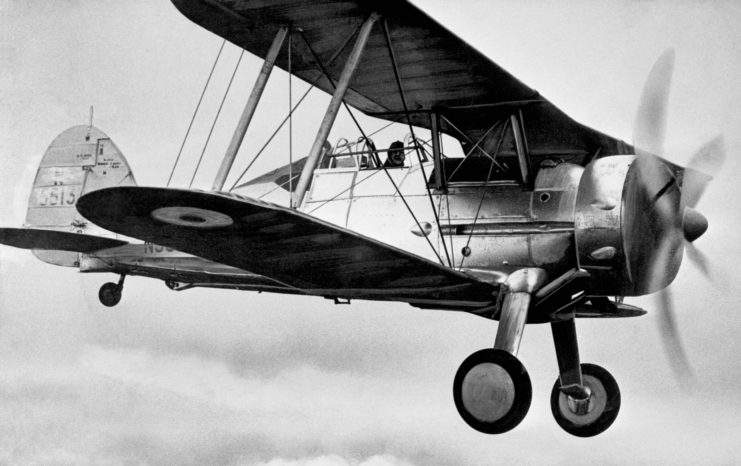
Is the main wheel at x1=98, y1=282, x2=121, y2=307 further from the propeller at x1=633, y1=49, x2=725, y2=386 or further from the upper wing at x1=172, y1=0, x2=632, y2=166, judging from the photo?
the propeller at x1=633, y1=49, x2=725, y2=386

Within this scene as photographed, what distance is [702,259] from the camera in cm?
800

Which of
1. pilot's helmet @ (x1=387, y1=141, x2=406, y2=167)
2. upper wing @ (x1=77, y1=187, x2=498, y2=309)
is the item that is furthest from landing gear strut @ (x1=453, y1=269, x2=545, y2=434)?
pilot's helmet @ (x1=387, y1=141, x2=406, y2=167)

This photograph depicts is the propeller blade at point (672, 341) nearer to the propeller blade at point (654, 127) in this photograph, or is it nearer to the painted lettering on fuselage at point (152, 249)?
the propeller blade at point (654, 127)

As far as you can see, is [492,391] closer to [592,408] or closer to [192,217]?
[592,408]

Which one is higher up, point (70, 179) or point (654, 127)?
point (654, 127)

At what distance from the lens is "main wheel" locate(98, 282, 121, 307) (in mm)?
10695

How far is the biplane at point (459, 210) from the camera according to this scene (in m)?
6.88

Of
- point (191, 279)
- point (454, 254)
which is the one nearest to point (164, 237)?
point (454, 254)

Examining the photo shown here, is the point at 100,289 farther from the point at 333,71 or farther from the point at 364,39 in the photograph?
the point at 364,39

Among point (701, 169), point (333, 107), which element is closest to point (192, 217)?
point (333, 107)

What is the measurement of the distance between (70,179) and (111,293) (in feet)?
4.72

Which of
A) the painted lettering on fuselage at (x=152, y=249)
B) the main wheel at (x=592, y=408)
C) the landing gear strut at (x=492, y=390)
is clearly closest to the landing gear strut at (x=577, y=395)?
the main wheel at (x=592, y=408)

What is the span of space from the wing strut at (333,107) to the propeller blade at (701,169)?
2987mm

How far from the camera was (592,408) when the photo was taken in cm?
884
